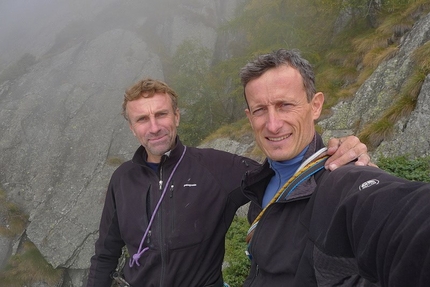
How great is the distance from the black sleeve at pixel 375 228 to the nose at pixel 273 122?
2.67 feet

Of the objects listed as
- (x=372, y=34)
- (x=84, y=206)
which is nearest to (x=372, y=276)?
(x=372, y=34)

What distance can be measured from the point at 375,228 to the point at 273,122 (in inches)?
54.6

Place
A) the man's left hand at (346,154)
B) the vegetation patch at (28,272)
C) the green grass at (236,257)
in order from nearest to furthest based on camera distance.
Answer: the man's left hand at (346,154) → the green grass at (236,257) → the vegetation patch at (28,272)

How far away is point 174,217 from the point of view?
387 cm

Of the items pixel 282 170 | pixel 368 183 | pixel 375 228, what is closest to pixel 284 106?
pixel 282 170

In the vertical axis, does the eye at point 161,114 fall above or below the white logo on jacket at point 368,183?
below

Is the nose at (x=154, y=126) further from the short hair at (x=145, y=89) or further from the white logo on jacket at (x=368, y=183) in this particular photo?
the white logo on jacket at (x=368, y=183)

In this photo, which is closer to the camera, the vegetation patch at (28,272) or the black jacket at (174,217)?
the black jacket at (174,217)

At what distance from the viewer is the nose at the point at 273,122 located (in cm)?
260

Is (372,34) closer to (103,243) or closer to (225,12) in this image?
(103,243)

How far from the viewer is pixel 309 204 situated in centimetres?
204

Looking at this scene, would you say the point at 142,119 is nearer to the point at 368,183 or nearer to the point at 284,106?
the point at 284,106

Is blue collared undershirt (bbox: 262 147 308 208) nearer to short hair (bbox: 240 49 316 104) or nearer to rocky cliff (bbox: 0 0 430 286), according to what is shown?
short hair (bbox: 240 49 316 104)

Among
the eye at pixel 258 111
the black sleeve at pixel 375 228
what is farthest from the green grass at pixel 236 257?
the black sleeve at pixel 375 228
